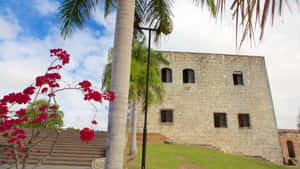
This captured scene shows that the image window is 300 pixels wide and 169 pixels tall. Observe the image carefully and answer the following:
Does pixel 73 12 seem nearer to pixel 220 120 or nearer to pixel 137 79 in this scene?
pixel 137 79

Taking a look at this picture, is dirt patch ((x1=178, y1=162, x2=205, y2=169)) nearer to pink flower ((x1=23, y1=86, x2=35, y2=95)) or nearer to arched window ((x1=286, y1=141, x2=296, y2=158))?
pink flower ((x1=23, y1=86, x2=35, y2=95))

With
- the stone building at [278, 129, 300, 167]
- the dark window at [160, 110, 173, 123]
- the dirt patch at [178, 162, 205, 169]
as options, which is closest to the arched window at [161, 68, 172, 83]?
the dark window at [160, 110, 173, 123]

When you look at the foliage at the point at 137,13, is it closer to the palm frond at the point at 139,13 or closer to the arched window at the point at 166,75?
the palm frond at the point at 139,13

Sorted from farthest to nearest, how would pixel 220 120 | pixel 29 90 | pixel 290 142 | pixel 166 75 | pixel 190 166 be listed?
1. pixel 290 142
2. pixel 166 75
3. pixel 220 120
4. pixel 190 166
5. pixel 29 90

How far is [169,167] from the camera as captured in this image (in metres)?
8.91

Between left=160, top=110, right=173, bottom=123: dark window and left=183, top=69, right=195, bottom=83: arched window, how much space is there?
3.66m

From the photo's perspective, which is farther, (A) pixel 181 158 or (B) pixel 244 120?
(B) pixel 244 120

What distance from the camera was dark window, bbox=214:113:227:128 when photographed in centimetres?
1762

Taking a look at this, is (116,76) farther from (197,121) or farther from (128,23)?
(197,121)

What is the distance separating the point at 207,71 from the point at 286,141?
1033 centimetres

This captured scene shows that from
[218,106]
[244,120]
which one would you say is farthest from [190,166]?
[244,120]

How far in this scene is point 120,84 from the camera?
329 centimetres

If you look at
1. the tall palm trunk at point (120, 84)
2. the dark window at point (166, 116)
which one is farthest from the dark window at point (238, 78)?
the tall palm trunk at point (120, 84)

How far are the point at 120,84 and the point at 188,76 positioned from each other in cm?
1621
